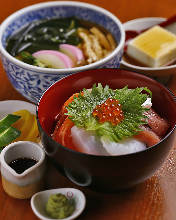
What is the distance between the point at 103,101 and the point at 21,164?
14.3 inches

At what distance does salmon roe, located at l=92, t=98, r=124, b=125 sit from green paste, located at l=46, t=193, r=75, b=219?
272 millimetres

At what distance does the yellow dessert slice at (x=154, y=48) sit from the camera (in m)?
1.98

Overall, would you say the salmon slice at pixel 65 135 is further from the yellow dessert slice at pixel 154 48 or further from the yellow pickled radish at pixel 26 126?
the yellow dessert slice at pixel 154 48

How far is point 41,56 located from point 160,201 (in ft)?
2.79

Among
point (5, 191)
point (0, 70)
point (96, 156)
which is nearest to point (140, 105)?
point (96, 156)

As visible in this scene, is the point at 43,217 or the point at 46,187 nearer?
the point at 43,217

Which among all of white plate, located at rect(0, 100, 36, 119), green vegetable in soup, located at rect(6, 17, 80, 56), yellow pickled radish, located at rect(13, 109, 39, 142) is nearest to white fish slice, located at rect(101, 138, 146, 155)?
yellow pickled radish, located at rect(13, 109, 39, 142)

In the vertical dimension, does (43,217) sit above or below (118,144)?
below

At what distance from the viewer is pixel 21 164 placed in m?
1.40

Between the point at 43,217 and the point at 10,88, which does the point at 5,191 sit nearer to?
the point at 43,217

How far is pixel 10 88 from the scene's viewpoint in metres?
1.93

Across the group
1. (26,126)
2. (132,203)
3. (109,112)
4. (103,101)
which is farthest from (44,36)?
(132,203)

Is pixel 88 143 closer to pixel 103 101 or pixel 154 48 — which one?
pixel 103 101

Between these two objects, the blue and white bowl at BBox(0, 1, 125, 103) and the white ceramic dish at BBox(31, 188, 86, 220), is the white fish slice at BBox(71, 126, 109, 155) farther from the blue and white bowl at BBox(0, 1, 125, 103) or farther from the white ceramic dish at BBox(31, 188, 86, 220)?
the blue and white bowl at BBox(0, 1, 125, 103)
